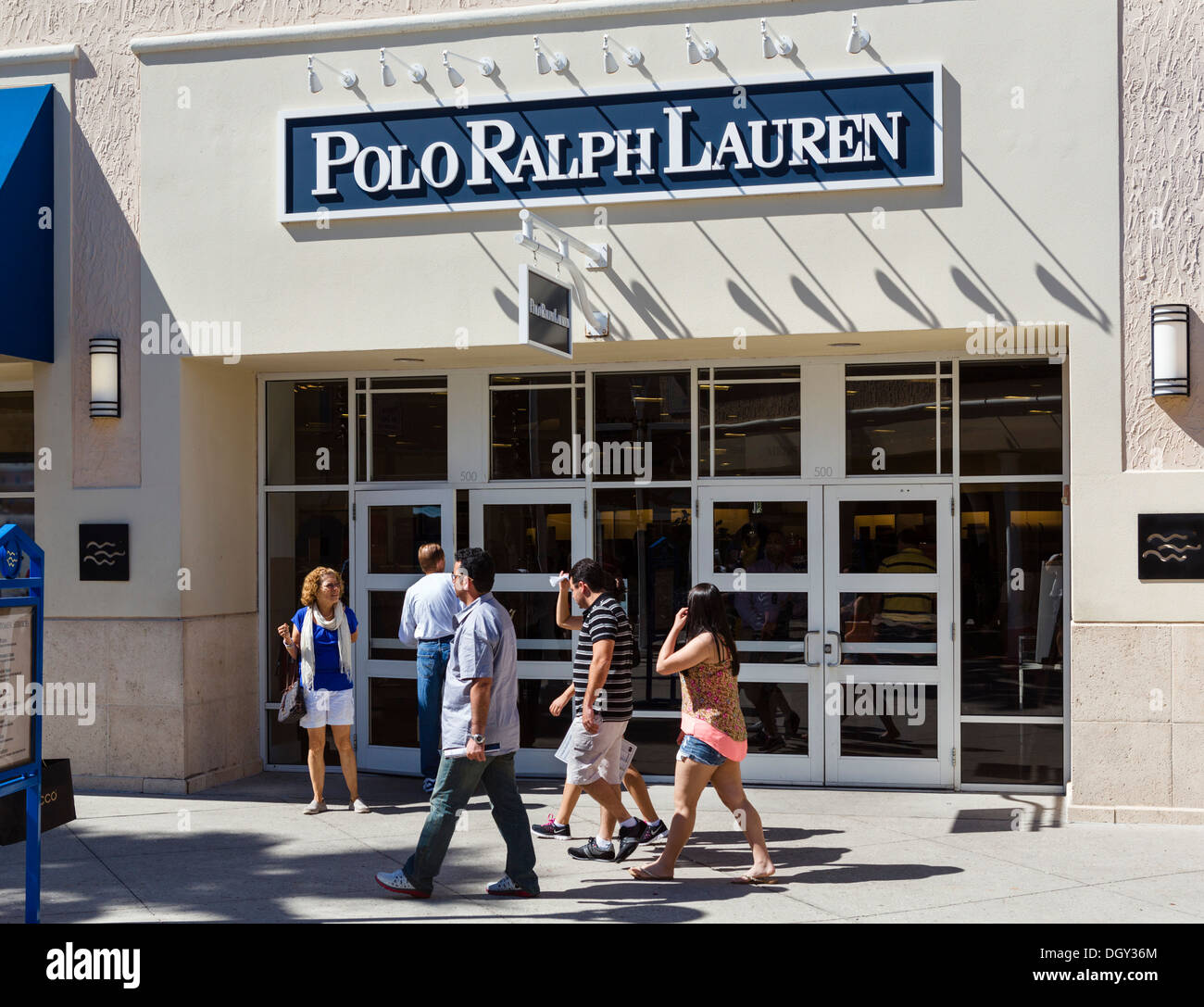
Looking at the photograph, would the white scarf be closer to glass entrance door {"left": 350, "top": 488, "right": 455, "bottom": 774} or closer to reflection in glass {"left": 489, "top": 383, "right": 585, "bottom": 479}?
glass entrance door {"left": 350, "top": 488, "right": 455, "bottom": 774}

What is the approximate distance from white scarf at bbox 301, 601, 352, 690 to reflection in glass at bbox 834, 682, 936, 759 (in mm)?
3785

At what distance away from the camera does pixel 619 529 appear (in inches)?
402

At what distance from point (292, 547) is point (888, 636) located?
16.8 feet

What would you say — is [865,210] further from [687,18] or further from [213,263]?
[213,263]

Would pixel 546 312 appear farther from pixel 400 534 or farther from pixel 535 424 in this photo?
pixel 400 534

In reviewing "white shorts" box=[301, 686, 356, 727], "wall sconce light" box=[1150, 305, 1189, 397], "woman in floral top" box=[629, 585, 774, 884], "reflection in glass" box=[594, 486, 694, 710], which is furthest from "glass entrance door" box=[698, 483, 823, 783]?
"white shorts" box=[301, 686, 356, 727]

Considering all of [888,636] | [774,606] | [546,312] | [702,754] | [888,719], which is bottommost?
[888,719]

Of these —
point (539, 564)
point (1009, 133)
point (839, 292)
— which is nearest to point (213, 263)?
point (539, 564)

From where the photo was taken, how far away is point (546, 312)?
834 cm

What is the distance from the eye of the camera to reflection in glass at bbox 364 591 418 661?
10.6 metres

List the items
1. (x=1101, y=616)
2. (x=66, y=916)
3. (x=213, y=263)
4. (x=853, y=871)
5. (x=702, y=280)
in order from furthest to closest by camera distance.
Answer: (x=213, y=263) → (x=702, y=280) → (x=1101, y=616) → (x=853, y=871) → (x=66, y=916)

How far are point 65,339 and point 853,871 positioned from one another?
7.40 meters

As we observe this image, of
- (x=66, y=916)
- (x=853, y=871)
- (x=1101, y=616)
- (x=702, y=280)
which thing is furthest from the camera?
(x=702, y=280)

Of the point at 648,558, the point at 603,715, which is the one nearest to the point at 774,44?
the point at 648,558
